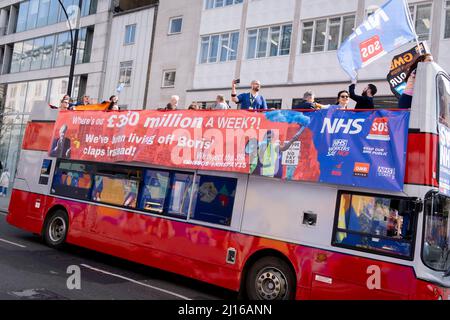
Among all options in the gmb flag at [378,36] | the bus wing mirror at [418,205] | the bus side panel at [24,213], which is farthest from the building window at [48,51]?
the bus wing mirror at [418,205]

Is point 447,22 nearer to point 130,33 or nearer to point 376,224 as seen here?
point 376,224

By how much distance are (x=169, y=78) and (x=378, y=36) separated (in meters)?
20.3

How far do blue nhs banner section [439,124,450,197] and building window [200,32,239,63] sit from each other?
18002 mm

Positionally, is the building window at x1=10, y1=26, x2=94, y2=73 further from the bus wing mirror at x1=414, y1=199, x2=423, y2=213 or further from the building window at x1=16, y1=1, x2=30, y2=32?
the bus wing mirror at x1=414, y1=199, x2=423, y2=213

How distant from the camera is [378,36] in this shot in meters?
8.16

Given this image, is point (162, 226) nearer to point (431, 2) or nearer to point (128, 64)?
point (431, 2)

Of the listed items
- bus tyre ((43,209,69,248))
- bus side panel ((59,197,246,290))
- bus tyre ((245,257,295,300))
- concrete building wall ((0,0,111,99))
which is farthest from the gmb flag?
concrete building wall ((0,0,111,99))

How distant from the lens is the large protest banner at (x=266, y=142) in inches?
277

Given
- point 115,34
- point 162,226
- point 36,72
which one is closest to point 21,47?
point 36,72

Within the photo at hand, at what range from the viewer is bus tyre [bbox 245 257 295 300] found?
759 centimetres

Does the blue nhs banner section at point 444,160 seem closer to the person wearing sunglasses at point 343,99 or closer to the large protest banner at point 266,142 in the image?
the large protest banner at point 266,142

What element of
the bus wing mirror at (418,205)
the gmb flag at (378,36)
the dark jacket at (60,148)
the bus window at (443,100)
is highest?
the gmb flag at (378,36)

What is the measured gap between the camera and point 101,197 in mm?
10867

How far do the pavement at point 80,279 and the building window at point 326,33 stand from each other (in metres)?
13.6
